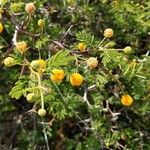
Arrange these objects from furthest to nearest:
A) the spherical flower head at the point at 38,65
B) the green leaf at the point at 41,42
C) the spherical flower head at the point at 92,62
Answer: the green leaf at the point at 41,42 < the spherical flower head at the point at 92,62 < the spherical flower head at the point at 38,65

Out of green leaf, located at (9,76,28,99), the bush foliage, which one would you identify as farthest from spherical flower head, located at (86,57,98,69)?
green leaf, located at (9,76,28,99)

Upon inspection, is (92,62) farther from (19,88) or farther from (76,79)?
(19,88)

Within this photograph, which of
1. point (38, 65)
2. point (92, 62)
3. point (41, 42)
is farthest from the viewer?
point (41, 42)

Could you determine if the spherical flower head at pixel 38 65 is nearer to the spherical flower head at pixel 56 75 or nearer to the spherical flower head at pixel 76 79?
the spherical flower head at pixel 56 75

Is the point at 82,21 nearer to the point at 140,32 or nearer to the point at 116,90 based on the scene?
the point at 140,32

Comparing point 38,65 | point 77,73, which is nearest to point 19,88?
point 38,65

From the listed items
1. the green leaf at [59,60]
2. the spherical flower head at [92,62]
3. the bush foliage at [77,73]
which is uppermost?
the green leaf at [59,60]

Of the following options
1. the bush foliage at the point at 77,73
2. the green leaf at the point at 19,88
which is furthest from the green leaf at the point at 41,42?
the green leaf at the point at 19,88

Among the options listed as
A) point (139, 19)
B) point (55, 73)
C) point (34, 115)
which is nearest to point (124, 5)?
point (139, 19)
